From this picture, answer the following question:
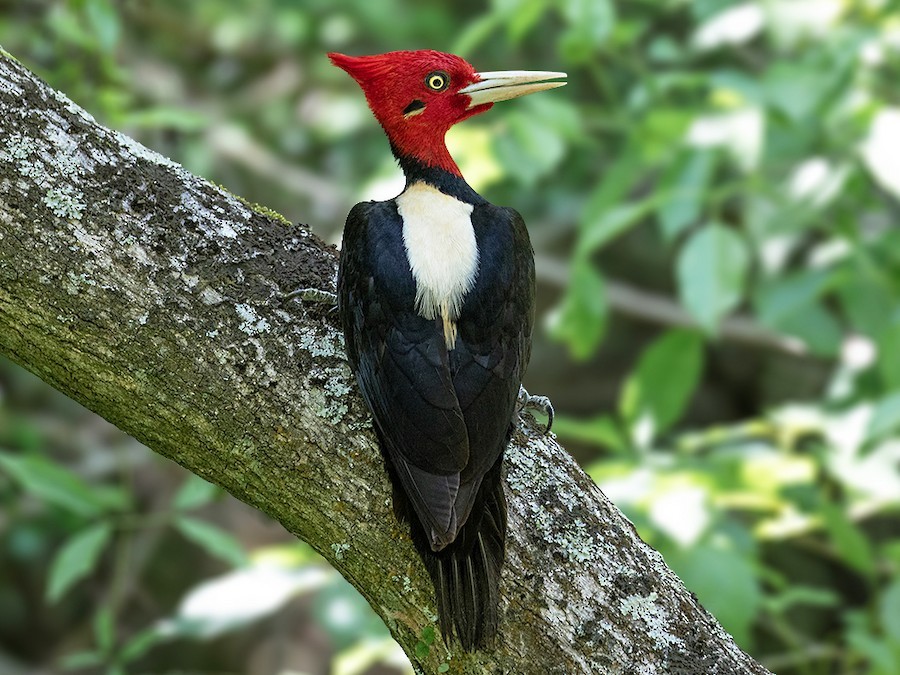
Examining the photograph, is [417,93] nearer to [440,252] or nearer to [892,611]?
[440,252]

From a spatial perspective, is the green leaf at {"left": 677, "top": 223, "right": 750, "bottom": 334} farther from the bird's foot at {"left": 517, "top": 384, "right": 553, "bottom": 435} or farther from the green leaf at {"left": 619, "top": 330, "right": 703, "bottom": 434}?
the bird's foot at {"left": 517, "top": 384, "right": 553, "bottom": 435}

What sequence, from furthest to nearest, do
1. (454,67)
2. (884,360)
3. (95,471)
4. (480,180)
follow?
(95,471) → (480,180) → (884,360) → (454,67)

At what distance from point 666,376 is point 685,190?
24.8 inches

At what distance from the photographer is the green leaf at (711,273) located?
9.22 ft

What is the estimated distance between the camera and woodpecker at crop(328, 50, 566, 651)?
5.07 ft

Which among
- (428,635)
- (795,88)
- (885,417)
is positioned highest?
(795,88)

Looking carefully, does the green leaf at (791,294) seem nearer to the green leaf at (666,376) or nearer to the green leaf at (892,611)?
the green leaf at (666,376)

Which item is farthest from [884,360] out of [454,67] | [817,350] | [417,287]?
[417,287]

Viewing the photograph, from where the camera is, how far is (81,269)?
60.4 inches

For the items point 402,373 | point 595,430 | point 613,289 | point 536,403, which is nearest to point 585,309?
point 595,430

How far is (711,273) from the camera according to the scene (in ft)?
9.39

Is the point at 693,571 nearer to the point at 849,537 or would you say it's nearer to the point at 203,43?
the point at 849,537

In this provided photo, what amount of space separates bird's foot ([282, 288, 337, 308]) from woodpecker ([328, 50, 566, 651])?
0.08 ft

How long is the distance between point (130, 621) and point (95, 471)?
2.95 ft
